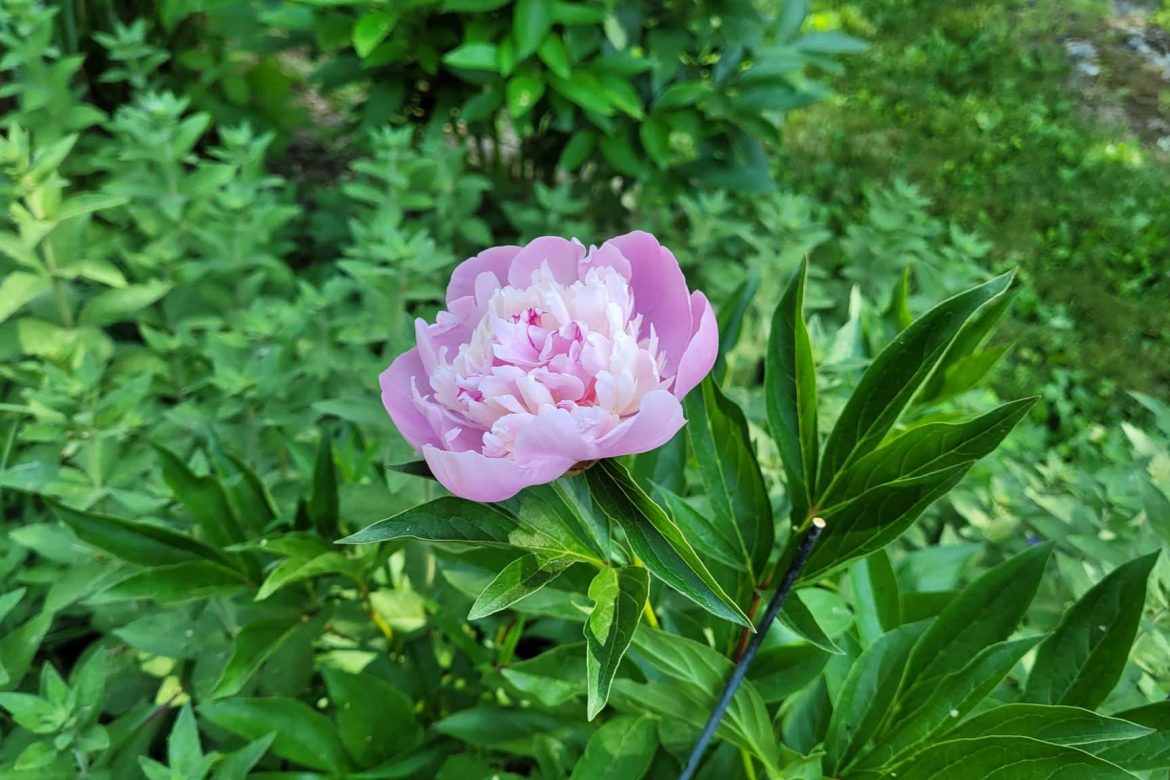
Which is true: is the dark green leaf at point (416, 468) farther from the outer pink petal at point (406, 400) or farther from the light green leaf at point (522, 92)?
the light green leaf at point (522, 92)

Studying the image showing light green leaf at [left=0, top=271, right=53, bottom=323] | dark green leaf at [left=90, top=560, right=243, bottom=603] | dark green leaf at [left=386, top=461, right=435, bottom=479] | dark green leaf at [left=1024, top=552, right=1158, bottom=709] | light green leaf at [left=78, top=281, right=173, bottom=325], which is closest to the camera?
dark green leaf at [left=386, top=461, right=435, bottom=479]

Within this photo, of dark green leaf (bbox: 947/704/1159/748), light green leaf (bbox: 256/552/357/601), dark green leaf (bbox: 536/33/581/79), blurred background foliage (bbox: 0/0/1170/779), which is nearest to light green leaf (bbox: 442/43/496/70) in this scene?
blurred background foliage (bbox: 0/0/1170/779)

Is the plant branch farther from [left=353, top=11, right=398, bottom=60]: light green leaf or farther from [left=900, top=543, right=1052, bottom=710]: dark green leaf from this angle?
[left=353, top=11, right=398, bottom=60]: light green leaf

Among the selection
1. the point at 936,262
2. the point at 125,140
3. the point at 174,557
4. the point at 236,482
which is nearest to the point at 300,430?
the point at 236,482

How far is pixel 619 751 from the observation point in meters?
0.96

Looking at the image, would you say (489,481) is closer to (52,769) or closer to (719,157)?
(52,769)

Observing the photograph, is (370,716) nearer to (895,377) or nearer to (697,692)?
(697,692)

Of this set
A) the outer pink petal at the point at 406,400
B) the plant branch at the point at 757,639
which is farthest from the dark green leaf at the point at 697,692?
the outer pink petal at the point at 406,400

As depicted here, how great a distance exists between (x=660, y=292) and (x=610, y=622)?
29 cm

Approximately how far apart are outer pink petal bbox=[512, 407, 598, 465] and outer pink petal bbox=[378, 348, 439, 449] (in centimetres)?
10

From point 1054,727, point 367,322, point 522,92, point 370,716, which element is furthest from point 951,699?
point 522,92

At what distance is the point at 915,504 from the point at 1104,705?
540 millimetres

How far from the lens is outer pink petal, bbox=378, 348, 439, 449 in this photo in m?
0.69

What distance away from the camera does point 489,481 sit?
0.60 meters
